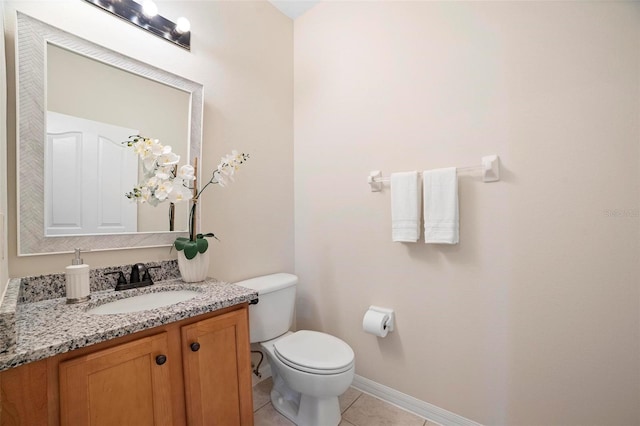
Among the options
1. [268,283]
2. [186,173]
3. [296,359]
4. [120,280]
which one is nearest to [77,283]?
[120,280]

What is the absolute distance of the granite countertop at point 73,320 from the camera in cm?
69

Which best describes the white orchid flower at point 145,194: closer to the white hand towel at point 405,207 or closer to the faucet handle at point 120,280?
the faucet handle at point 120,280

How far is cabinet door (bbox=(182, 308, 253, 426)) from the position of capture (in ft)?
3.42

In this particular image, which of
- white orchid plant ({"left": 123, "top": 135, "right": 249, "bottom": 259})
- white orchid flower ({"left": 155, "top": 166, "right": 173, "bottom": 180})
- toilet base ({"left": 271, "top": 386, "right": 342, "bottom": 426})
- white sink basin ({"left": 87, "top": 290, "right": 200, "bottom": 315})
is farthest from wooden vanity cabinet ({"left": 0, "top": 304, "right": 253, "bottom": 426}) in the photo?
white orchid flower ({"left": 155, "top": 166, "right": 173, "bottom": 180})

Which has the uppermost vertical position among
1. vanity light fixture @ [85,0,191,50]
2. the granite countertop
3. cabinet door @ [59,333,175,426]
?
vanity light fixture @ [85,0,191,50]

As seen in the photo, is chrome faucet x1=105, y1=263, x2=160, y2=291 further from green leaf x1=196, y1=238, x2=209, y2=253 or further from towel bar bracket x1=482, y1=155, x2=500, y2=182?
towel bar bracket x1=482, y1=155, x2=500, y2=182

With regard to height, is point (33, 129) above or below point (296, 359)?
above

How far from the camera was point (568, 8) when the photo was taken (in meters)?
1.18

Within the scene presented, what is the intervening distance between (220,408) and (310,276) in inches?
42.8

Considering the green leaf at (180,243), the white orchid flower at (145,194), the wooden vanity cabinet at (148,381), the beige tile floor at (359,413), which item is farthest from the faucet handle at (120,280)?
the beige tile floor at (359,413)

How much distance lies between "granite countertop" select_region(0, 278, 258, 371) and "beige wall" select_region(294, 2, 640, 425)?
998mm

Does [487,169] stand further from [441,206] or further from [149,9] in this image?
[149,9]

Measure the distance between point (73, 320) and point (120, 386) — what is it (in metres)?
0.27

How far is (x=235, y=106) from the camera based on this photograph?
1.82 m
